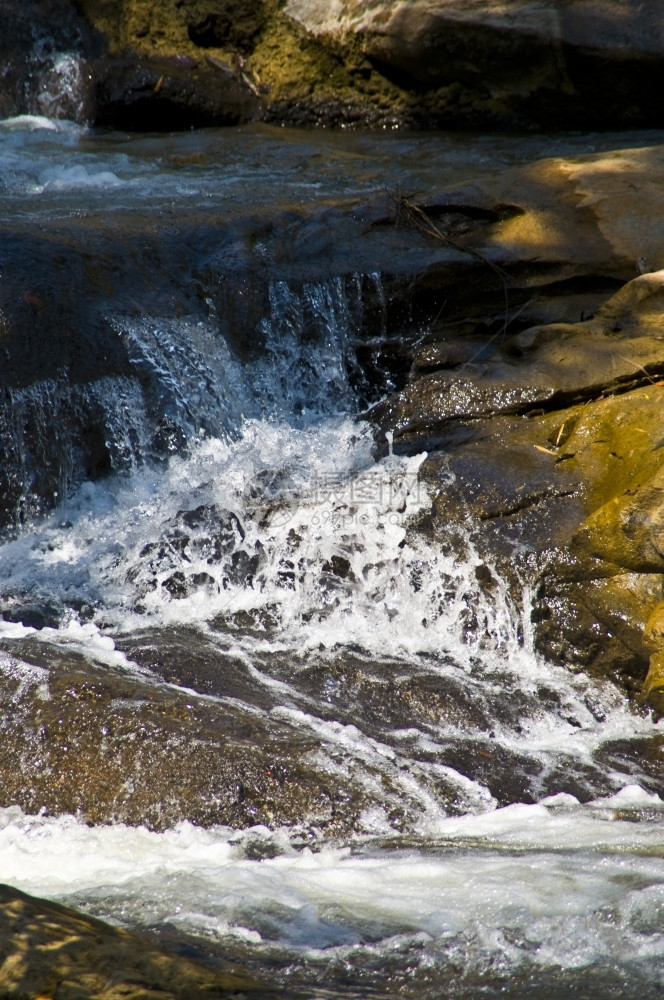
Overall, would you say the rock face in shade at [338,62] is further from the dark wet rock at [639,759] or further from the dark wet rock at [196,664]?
the dark wet rock at [639,759]

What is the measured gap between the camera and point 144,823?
277 centimetres

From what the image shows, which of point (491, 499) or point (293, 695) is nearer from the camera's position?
point (293, 695)

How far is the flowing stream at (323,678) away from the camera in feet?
7.55

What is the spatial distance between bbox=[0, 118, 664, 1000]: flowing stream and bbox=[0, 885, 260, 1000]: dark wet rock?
0.23 meters

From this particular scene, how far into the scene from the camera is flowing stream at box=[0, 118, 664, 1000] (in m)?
2.30

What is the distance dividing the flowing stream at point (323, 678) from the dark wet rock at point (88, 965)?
0.76 ft

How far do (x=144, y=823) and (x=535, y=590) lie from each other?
5.97ft

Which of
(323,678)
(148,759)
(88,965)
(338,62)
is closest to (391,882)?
(148,759)

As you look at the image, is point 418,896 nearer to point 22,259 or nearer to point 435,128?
point 22,259

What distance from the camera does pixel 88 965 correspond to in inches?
70.4

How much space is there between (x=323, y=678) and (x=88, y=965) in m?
1.82

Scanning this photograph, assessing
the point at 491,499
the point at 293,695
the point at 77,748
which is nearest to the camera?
the point at 77,748

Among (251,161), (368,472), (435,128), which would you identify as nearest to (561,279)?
(368,472)

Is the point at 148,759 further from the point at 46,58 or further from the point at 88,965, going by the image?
the point at 46,58
